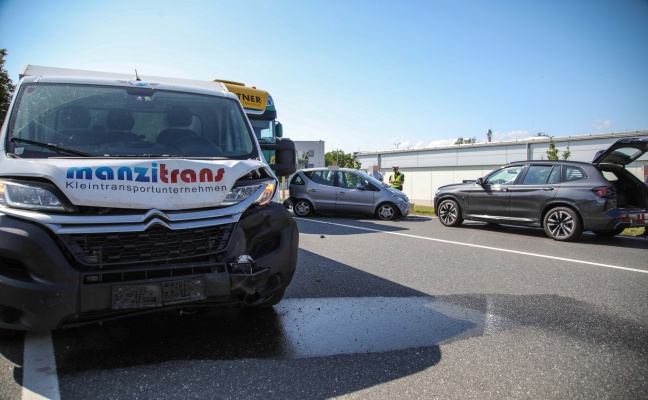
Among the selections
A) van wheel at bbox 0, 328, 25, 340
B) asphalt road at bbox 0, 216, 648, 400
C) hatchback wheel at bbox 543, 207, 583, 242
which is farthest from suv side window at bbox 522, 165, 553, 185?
van wheel at bbox 0, 328, 25, 340

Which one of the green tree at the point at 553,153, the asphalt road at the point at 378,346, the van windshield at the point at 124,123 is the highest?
the green tree at the point at 553,153

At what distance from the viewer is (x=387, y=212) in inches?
501

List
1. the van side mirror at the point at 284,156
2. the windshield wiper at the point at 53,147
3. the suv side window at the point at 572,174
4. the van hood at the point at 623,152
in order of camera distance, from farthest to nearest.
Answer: the suv side window at the point at 572,174 < the van hood at the point at 623,152 < the van side mirror at the point at 284,156 < the windshield wiper at the point at 53,147

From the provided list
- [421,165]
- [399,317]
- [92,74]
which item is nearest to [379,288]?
[399,317]

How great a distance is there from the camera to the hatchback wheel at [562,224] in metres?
8.27

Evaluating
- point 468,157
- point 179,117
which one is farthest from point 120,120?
point 468,157

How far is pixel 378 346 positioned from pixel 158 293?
66.4 inches

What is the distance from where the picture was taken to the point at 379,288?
192 inches

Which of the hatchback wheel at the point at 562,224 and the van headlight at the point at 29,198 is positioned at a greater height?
the van headlight at the point at 29,198

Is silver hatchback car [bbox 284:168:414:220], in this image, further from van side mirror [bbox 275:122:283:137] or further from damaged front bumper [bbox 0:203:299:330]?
damaged front bumper [bbox 0:203:299:330]

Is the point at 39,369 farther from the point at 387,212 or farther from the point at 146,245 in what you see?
the point at 387,212

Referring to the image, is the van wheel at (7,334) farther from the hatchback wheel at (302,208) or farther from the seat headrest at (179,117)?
the hatchback wheel at (302,208)

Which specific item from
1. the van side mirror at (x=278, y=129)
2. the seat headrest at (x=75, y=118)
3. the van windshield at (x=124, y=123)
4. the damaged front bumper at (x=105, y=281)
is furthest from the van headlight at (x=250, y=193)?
the van side mirror at (x=278, y=129)

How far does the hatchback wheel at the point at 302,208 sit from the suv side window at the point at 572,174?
722 cm
